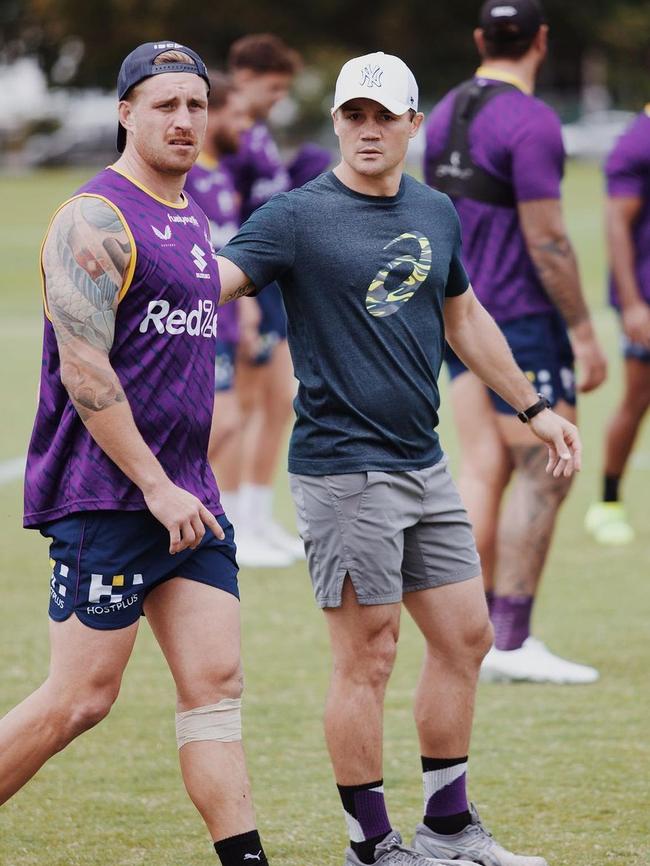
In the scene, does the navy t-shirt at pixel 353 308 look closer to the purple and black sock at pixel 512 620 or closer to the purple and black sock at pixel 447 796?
the purple and black sock at pixel 447 796

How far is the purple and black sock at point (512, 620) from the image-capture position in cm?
657

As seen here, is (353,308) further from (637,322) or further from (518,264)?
(637,322)

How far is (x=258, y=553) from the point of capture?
891 cm

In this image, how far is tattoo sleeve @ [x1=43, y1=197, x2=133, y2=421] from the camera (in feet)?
12.7

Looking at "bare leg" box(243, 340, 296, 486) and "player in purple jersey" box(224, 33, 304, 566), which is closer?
"player in purple jersey" box(224, 33, 304, 566)

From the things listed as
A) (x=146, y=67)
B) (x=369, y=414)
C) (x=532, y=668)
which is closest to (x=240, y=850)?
(x=369, y=414)

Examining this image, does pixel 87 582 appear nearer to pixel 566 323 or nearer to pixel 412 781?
pixel 412 781

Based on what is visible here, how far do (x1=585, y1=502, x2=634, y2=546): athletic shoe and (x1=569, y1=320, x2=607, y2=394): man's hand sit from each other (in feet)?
8.36

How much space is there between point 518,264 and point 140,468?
299cm

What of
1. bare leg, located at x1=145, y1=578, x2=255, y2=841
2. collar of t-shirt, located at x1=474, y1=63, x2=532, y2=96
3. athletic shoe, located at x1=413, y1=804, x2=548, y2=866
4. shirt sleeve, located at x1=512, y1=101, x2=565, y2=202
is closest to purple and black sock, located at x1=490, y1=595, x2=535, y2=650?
shirt sleeve, located at x1=512, y1=101, x2=565, y2=202

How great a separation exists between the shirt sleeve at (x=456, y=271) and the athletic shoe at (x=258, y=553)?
4.24 meters

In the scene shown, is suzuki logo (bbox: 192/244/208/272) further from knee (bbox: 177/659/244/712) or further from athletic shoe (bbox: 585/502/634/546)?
athletic shoe (bbox: 585/502/634/546)

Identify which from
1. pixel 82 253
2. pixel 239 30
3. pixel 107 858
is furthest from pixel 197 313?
pixel 239 30

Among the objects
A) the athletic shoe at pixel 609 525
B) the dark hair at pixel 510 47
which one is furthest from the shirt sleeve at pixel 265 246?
the athletic shoe at pixel 609 525
